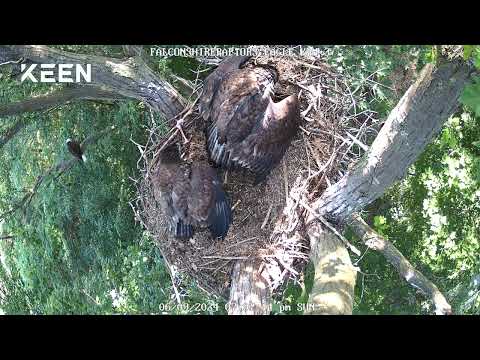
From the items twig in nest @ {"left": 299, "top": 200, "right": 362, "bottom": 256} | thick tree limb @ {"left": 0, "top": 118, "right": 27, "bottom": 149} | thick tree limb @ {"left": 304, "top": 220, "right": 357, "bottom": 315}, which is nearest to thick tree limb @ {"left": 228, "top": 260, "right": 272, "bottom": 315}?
thick tree limb @ {"left": 304, "top": 220, "right": 357, "bottom": 315}

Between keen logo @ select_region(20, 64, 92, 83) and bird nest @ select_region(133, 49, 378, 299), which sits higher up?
keen logo @ select_region(20, 64, 92, 83)

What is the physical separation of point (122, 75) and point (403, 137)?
2.11 metres

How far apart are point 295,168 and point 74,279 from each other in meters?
2.53

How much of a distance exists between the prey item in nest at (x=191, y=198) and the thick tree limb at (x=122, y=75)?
50 cm

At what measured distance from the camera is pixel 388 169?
314cm

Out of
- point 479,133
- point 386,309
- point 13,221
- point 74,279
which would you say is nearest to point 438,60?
point 479,133

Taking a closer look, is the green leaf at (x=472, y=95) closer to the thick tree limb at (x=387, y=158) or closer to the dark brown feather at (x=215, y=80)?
the thick tree limb at (x=387, y=158)

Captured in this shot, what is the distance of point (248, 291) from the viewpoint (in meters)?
3.72

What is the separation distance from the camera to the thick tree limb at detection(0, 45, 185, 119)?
156 inches

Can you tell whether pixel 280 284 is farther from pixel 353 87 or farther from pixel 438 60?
pixel 438 60

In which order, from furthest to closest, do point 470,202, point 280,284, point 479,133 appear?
point 470,202 < point 479,133 < point 280,284

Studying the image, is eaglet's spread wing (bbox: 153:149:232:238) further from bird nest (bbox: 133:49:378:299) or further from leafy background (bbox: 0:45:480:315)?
leafy background (bbox: 0:45:480:315)

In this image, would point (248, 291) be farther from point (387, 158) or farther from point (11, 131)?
point (11, 131)

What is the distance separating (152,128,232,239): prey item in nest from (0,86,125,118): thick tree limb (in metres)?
0.91
